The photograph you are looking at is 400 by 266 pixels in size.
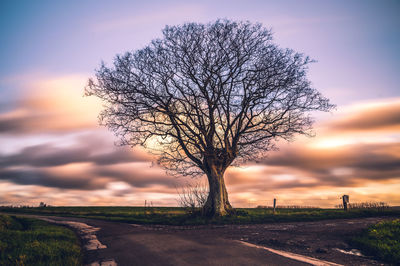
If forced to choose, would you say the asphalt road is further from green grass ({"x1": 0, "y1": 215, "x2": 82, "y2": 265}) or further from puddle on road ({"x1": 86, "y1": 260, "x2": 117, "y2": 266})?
green grass ({"x1": 0, "y1": 215, "x2": 82, "y2": 265})

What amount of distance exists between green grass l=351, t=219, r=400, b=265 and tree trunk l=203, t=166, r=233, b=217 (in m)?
10.8

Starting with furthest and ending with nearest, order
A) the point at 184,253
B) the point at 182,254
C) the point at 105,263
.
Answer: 1. the point at 184,253
2. the point at 182,254
3. the point at 105,263

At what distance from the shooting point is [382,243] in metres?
8.31

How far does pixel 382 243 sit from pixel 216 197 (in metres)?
12.7

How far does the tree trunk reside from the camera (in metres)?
19.8

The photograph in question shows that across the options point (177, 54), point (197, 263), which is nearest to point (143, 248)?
point (197, 263)

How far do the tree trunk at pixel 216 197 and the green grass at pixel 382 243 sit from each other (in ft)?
35.5

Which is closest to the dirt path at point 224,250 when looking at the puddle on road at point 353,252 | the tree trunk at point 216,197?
the puddle on road at point 353,252

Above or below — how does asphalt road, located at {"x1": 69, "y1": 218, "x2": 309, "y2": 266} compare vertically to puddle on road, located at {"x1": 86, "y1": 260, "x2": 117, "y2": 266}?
above

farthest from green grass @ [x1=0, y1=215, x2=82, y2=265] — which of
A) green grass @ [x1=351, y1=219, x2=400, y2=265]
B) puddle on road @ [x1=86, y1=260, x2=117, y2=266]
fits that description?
green grass @ [x1=351, y1=219, x2=400, y2=265]

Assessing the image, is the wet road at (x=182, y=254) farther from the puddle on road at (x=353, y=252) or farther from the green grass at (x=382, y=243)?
the green grass at (x=382, y=243)

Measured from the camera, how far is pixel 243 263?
20.3 ft

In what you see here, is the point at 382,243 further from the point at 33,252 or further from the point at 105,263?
the point at 33,252

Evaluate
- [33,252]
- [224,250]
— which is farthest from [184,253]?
[33,252]
